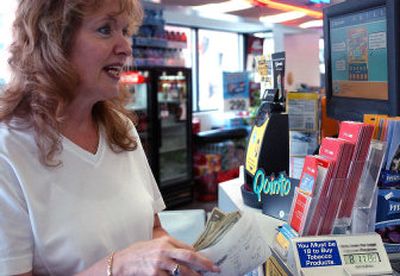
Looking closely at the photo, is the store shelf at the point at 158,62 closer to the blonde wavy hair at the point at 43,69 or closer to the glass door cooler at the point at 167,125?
the glass door cooler at the point at 167,125

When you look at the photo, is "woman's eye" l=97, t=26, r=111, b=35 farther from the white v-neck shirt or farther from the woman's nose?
the white v-neck shirt

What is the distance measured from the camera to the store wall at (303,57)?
28.3 feet

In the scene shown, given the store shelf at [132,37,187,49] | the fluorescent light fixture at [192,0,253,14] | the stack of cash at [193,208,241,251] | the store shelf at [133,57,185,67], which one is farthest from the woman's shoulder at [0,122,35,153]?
the store shelf at [132,37,187,49]

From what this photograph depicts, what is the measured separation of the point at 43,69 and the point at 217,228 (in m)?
0.66

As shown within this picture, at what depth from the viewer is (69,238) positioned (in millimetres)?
1177

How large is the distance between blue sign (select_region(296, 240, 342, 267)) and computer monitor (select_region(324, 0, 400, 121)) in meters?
0.56

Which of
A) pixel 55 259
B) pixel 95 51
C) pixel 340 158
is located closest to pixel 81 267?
pixel 55 259

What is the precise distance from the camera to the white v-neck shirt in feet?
3.67

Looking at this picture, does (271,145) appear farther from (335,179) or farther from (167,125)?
(167,125)

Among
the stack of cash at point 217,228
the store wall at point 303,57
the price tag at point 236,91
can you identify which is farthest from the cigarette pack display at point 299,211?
the store wall at point 303,57

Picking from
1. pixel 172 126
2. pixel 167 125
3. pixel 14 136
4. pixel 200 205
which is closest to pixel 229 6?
pixel 14 136

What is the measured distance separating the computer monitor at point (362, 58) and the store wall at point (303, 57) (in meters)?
6.97

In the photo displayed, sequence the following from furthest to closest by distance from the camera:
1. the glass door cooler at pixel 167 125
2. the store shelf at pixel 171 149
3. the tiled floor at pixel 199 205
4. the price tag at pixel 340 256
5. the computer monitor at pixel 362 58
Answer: the store shelf at pixel 171 149
the tiled floor at pixel 199 205
the glass door cooler at pixel 167 125
the computer monitor at pixel 362 58
the price tag at pixel 340 256

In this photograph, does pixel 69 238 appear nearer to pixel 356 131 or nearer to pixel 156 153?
pixel 356 131
